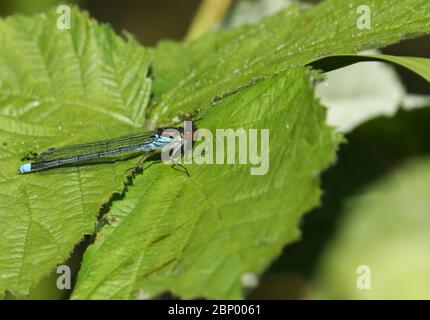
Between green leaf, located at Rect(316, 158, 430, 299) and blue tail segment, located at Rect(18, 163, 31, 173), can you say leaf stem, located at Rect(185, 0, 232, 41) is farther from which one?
blue tail segment, located at Rect(18, 163, 31, 173)

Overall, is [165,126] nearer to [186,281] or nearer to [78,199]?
[78,199]

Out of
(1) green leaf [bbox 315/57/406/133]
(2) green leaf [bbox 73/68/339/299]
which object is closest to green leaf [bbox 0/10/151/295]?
(2) green leaf [bbox 73/68/339/299]

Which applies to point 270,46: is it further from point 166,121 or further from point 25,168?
point 25,168

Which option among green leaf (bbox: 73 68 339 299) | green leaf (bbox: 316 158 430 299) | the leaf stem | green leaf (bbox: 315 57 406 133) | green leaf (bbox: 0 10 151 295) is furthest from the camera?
green leaf (bbox: 315 57 406 133)

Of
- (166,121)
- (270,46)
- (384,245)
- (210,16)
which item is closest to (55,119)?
(166,121)

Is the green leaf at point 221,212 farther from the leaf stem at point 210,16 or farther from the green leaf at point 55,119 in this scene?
the leaf stem at point 210,16

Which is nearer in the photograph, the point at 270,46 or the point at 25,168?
the point at 25,168
